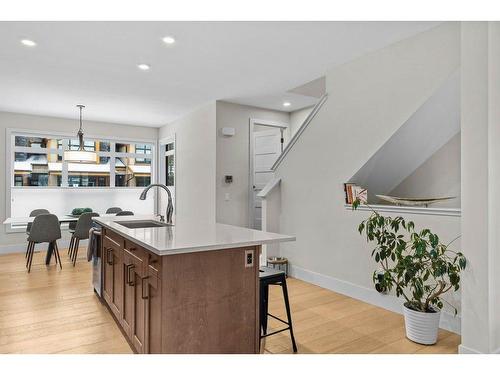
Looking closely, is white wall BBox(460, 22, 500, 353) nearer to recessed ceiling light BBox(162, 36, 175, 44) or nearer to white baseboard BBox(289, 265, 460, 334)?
white baseboard BBox(289, 265, 460, 334)

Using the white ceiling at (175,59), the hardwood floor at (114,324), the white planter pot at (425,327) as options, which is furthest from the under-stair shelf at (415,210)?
the white ceiling at (175,59)

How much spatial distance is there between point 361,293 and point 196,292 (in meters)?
2.19

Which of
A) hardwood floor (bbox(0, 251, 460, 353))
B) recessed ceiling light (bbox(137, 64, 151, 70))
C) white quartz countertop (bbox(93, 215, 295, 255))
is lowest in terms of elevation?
hardwood floor (bbox(0, 251, 460, 353))

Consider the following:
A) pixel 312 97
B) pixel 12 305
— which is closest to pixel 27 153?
pixel 12 305

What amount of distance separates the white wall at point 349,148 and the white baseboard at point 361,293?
1 centimetres

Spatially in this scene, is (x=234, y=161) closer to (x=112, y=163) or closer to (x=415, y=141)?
(x=415, y=141)

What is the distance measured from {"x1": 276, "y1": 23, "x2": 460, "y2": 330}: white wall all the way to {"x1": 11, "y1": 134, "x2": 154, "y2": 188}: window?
396cm

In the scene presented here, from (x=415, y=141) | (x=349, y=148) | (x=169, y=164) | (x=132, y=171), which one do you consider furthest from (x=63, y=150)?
(x=415, y=141)

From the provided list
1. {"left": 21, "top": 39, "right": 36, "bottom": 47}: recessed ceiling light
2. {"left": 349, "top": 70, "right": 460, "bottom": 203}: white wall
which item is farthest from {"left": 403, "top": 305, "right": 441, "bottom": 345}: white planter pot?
{"left": 21, "top": 39, "right": 36, "bottom": 47}: recessed ceiling light

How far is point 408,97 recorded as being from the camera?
305cm

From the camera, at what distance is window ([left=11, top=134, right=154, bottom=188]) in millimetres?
6336

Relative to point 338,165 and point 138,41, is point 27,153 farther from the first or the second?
point 338,165

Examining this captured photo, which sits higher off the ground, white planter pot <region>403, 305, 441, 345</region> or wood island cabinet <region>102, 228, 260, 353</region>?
wood island cabinet <region>102, 228, 260, 353</region>
